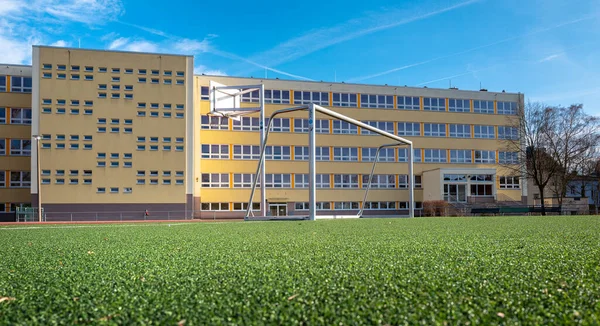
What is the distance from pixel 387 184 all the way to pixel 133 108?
24615 mm

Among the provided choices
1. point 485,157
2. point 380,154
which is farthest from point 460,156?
point 380,154

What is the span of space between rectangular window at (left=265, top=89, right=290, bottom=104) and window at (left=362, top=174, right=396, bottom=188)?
1062 centimetres

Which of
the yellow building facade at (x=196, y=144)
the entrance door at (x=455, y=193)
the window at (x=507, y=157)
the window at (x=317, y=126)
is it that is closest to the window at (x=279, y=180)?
the yellow building facade at (x=196, y=144)

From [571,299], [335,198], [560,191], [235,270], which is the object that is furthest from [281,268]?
[560,191]

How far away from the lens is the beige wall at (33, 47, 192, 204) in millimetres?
40500

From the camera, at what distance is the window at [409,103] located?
165 feet

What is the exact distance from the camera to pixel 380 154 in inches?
1914

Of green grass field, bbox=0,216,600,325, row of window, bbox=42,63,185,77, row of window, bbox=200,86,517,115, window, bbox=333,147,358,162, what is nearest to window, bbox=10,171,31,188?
row of window, bbox=42,63,185,77

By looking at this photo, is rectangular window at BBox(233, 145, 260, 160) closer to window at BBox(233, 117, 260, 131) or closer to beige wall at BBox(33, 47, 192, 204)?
window at BBox(233, 117, 260, 131)

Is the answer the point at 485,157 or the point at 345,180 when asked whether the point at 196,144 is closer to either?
the point at 345,180

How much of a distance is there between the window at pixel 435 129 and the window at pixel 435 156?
163 centimetres

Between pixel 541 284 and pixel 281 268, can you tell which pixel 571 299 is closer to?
pixel 541 284

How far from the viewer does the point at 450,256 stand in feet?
10.8

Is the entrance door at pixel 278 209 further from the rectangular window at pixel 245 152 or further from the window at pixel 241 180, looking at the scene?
the rectangular window at pixel 245 152
